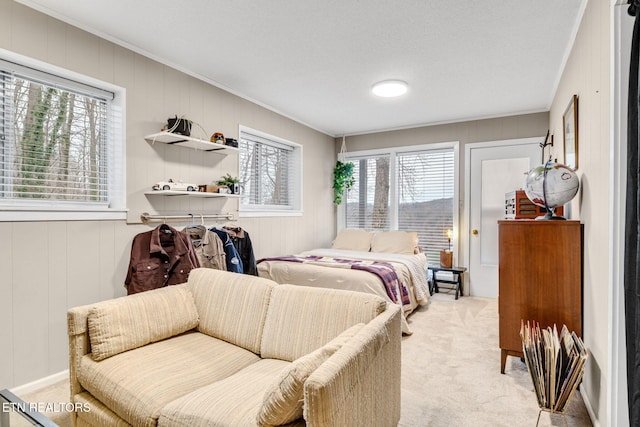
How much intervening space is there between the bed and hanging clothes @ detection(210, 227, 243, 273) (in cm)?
50

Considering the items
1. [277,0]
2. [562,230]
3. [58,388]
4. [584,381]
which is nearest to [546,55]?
[562,230]

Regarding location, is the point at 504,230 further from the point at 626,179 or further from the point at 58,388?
the point at 58,388

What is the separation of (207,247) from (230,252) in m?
0.24

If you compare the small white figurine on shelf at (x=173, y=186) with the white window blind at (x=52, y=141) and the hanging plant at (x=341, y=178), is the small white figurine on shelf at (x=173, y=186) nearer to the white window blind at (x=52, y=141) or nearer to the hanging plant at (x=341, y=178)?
the white window blind at (x=52, y=141)

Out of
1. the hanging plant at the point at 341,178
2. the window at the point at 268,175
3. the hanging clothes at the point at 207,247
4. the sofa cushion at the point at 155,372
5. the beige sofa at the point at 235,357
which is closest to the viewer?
the beige sofa at the point at 235,357

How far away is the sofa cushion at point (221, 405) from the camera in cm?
126

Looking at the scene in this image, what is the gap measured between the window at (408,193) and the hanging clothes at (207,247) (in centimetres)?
309

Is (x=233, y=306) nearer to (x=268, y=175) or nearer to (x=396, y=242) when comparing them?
(x=268, y=175)

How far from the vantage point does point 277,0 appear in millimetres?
2215

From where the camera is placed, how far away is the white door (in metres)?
4.61

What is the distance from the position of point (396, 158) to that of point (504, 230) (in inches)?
129

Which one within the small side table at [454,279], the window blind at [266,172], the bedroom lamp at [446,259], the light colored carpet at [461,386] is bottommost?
the light colored carpet at [461,386]

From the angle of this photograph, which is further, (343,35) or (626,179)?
(343,35)

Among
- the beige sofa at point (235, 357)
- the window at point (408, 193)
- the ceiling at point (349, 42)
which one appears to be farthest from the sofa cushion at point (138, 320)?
the window at point (408, 193)
